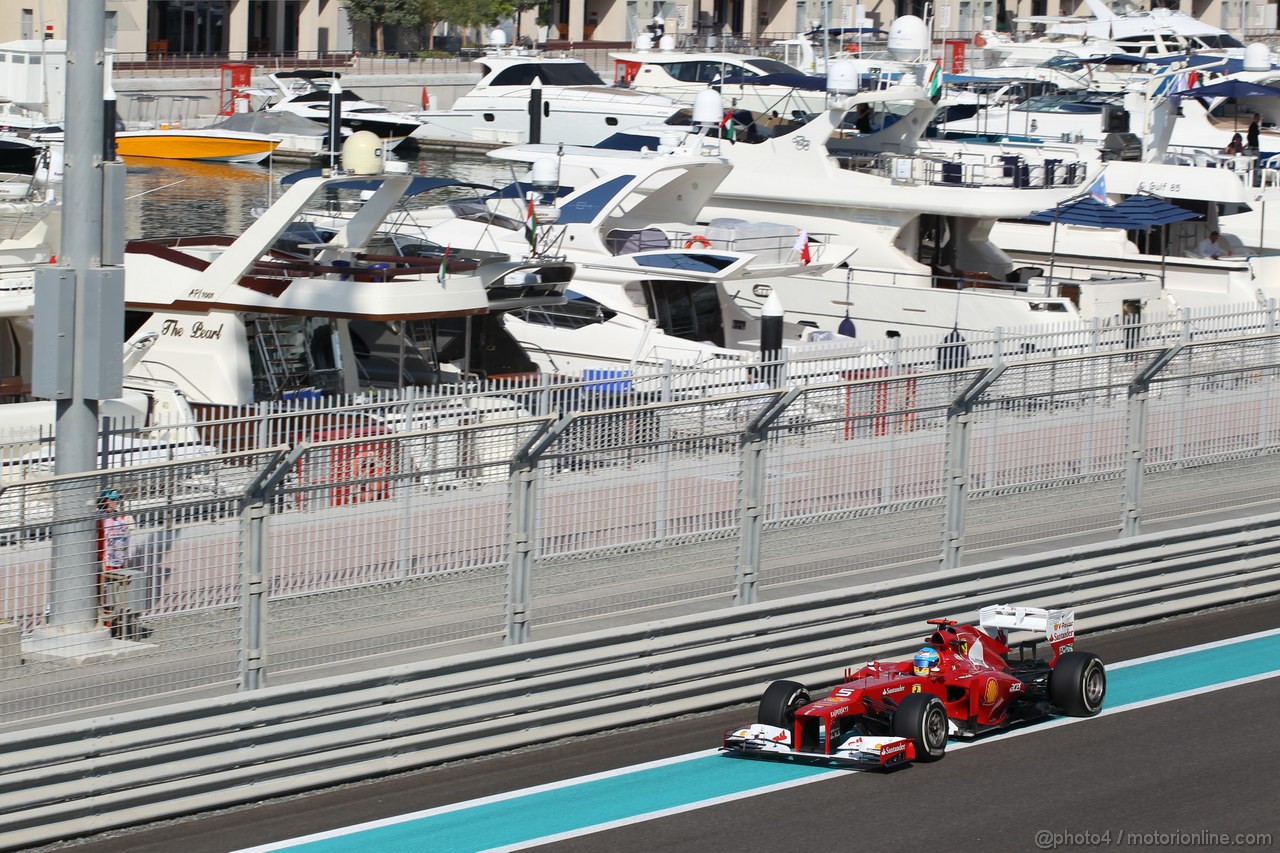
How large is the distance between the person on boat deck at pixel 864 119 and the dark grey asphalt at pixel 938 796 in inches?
887

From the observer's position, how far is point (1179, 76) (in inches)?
1310

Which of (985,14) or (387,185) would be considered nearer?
(387,185)

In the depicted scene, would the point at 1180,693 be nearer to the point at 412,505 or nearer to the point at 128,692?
the point at 412,505

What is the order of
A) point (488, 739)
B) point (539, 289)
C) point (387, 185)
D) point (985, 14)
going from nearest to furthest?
point (488, 739) < point (387, 185) < point (539, 289) < point (985, 14)

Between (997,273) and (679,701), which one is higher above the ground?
(997,273)

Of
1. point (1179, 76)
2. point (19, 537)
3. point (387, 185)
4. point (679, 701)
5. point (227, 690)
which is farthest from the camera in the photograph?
point (1179, 76)

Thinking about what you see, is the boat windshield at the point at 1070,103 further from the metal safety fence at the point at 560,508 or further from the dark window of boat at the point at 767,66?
the metal safety fence at the point at 560,508

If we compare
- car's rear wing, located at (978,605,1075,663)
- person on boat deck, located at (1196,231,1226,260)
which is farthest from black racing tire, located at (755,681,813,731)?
person on boat deck, located at (1196,231,1226,260)

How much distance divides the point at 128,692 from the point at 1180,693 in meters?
6.83

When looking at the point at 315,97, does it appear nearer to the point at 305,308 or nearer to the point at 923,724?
the point at 305,308

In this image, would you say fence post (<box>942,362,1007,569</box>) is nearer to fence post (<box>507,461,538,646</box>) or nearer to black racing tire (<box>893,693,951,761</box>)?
black racing tire (<box>893,693,951,761</box>)

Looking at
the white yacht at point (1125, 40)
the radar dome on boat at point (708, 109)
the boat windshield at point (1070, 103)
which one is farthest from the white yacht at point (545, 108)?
the radar dome on boat at point (708, 109)

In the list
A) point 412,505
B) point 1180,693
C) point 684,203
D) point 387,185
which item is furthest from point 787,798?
point 684,203

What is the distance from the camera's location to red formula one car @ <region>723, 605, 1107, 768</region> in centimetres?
1053
